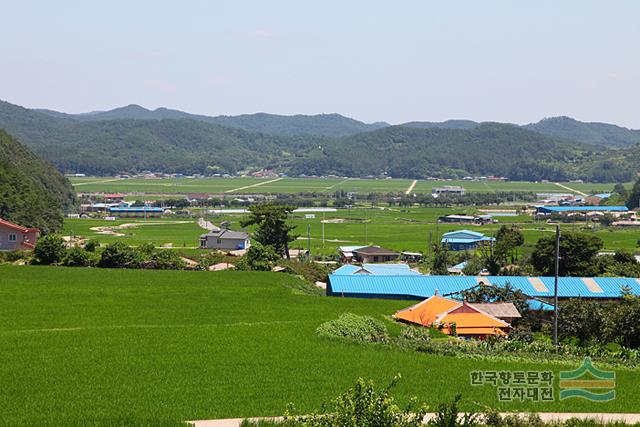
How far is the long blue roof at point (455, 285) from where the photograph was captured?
78.0 ft

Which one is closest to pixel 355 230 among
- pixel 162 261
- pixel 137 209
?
pixel 137 209

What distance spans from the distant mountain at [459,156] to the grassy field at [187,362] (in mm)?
144352

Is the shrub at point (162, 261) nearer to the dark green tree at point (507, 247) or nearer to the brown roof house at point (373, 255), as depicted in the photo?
the dark green tree at point (507, 247)

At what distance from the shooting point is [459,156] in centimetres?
18050

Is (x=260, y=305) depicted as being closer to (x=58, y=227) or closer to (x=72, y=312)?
(x=72, y=312)

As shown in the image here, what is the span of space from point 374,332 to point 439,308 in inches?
111

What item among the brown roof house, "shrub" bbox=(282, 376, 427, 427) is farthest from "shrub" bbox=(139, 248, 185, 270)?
"shrub" bbox=(282, 376, 427, 427)

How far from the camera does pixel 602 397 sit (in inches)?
496

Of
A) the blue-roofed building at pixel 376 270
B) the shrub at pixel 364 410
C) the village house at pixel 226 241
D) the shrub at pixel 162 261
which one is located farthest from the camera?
the village house at pixel 226 241

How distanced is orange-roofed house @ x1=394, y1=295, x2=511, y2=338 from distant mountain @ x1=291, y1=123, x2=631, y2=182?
469 feet

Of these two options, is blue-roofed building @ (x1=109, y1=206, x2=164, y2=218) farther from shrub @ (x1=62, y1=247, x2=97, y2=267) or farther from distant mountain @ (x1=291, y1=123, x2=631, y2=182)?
distant mountain @ (x1=291, y1=123, x2=631, y2=182)

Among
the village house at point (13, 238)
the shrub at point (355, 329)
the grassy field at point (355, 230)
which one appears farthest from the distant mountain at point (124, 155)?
the shrub at point (355, 329)

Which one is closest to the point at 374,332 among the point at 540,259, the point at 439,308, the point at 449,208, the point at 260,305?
the point at 439,308

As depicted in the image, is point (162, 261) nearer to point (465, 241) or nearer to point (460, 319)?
point (460, 319)
